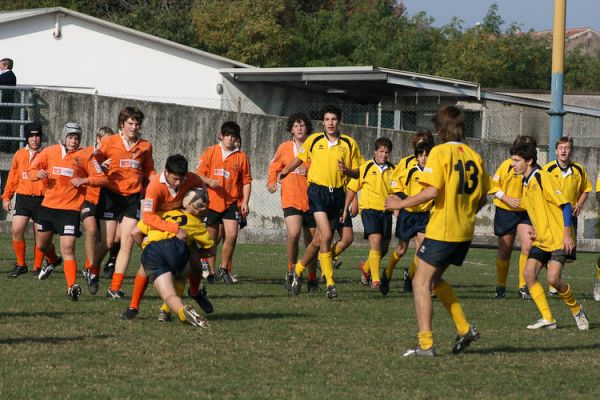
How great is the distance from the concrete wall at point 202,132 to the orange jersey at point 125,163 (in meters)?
12.3

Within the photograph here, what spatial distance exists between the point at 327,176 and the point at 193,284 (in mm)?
3180

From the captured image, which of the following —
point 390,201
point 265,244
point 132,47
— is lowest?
point 265,244

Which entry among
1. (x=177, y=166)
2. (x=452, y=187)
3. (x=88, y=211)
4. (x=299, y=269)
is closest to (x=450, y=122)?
(x=452, y=187)

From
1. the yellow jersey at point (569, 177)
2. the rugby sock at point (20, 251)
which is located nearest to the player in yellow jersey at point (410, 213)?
the yellow jersey at point (569, 177)

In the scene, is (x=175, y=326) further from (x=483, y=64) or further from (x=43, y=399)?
(x=483, y=64)

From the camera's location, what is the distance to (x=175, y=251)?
34.4ft

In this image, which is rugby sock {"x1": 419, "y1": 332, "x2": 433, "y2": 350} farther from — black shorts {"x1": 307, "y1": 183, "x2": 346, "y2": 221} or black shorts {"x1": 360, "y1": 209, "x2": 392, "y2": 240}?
black shorts {"x1": 360, "y1": 209, "x2": 392, "y2": 240}

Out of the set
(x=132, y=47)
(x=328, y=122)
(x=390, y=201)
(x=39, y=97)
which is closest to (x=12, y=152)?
(x=39, y=97)

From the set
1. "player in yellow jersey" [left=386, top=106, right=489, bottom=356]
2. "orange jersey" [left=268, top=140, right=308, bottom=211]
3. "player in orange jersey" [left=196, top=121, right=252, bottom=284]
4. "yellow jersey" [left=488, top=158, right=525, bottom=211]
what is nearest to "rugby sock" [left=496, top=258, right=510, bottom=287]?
"yellow jersey" [left=488, top=158, right=525, bottom=211]

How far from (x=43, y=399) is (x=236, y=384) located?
1288mm

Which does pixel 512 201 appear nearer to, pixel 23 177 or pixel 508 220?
pixel 508 220

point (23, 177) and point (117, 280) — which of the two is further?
point (23, 177)

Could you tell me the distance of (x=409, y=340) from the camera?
32.9ft

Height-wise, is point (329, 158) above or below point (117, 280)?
above
